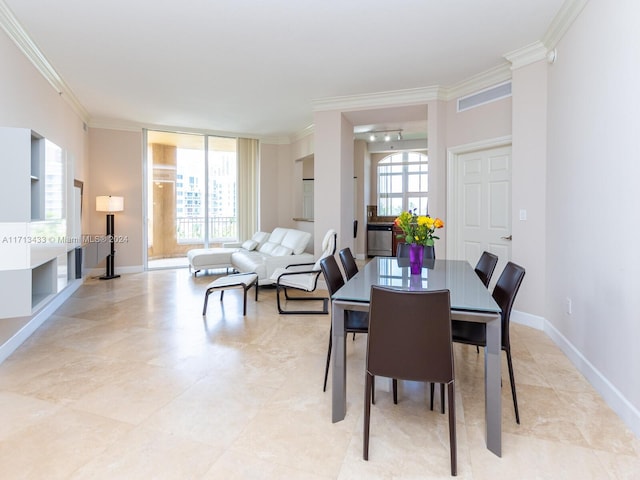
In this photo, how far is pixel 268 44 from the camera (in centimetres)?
357

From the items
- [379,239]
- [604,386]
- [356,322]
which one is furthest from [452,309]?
[379,239]

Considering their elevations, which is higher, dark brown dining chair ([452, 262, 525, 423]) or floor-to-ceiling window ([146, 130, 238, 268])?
floor-to-ceiling window ([146, 130, 238, 268])

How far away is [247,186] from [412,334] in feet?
22.0

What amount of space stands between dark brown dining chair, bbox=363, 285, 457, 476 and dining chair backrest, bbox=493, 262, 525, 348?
64 centimetres

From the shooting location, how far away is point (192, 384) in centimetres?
248

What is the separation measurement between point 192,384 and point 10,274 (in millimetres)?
1457

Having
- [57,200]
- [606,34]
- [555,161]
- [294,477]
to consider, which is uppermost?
[606,34]

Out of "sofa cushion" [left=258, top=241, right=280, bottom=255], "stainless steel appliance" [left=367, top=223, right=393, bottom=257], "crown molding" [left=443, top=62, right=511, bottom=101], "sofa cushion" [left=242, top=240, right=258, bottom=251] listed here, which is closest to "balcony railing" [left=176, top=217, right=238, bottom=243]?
"sofa cushion" [left=242, top=240, right=258, bottom=251]

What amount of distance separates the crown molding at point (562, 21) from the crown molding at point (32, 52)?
442 cm

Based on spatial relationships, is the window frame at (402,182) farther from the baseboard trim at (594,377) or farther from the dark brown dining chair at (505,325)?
the dark brown dining chair at (505,325)

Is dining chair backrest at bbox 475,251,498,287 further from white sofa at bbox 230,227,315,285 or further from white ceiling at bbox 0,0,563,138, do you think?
white sofa at bbox 230,227,315,285

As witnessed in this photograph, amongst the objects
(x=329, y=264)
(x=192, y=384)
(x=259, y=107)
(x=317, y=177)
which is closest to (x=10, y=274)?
(x=192, y=384)

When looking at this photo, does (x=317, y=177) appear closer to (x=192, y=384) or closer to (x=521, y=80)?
(x=521, y=80)

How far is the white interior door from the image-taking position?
4.19 metres
